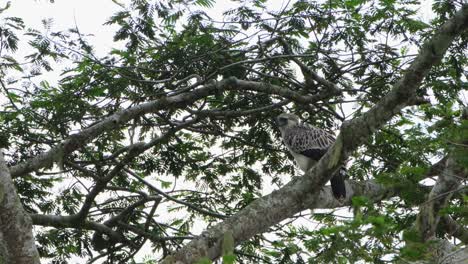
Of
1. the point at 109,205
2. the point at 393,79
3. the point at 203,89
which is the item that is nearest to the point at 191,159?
the point at 109,205

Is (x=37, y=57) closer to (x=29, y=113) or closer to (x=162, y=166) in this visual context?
(x=29, y=113)

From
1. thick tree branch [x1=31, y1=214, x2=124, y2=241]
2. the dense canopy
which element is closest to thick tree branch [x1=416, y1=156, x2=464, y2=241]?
the dense canopy

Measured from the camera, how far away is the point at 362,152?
26.2 ft

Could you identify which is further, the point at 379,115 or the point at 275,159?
the point at 275,159

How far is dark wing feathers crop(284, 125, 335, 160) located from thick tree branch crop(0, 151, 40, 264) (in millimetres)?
3523

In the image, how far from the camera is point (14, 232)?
551 centimetres

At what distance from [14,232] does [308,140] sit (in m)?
3.76

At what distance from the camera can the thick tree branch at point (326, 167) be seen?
530cm

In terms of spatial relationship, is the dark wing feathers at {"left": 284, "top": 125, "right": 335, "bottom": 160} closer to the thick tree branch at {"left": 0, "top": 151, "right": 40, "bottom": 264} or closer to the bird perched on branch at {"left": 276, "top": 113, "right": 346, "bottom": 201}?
the bird perched on branch at {"left": 276, "top": 113, "right": 346, "bottom": 201}

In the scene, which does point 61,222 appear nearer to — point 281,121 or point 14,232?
point 14,232

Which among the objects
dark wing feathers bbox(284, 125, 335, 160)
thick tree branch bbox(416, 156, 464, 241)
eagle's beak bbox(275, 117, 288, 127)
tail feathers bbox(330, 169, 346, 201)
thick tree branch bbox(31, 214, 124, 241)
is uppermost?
eagle's beak bbox(275, 117, 288, 127)

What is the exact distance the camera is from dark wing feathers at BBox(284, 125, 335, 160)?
26.9 feet

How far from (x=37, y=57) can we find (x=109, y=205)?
1.78 metres

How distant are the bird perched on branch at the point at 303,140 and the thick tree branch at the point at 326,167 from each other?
1.95m
